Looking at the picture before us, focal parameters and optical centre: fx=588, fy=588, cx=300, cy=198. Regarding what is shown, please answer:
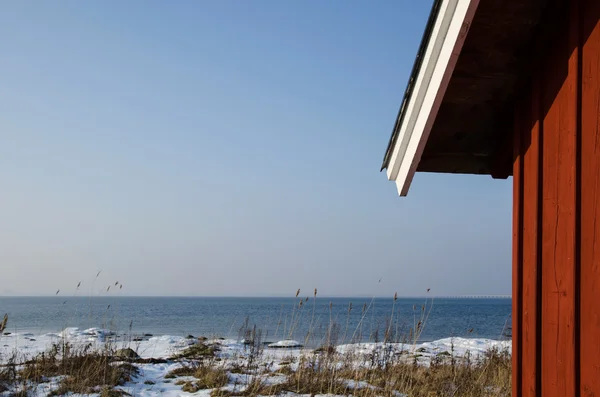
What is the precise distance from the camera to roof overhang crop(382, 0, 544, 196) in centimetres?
250

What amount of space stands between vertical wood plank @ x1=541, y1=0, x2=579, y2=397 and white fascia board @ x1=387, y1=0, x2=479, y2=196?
500 millimetres

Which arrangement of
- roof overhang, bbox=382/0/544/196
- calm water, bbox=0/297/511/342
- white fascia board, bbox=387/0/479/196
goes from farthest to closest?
calm water, bbox=0/297/511/342
roof overhang, bbox=382/0/544/196
white fascia board, bbox=387/0/479/196

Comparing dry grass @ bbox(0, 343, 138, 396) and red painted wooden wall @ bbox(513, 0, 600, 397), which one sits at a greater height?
red painted wooden wall @ bbox(513, 0, 600, 397)

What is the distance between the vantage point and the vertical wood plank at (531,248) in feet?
8.90

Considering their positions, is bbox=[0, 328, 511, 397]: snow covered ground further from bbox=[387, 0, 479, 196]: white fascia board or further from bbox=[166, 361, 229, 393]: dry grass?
bbox=[387, 0, 479, 196]: white fascia board

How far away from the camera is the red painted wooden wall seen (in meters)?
2.27

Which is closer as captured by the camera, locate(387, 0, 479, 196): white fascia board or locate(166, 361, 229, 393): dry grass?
locate(387, 0, 479, 196): white fascia board

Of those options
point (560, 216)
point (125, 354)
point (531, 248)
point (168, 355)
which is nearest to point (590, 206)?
point (560, 216)

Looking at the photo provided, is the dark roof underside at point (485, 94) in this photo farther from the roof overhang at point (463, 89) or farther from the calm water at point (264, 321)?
the calm water at point (264, 321)

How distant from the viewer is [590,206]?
2262 mm

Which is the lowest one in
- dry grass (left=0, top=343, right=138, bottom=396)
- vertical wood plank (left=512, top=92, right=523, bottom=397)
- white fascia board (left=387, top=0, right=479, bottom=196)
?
dry grass (left=0, top=343, right=138, bottom=396)

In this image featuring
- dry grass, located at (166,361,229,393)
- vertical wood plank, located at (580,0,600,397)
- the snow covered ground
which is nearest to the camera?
vertical wood plank, located at (580,0,600,397)

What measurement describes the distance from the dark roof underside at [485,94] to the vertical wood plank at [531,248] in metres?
0.19

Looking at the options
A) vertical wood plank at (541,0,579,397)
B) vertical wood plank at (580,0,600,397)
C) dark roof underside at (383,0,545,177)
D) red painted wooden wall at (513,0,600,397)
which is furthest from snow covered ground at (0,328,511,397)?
vertical wood plank at (580,0,600,397)
